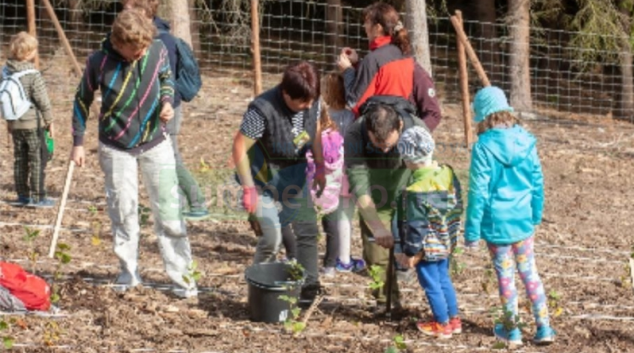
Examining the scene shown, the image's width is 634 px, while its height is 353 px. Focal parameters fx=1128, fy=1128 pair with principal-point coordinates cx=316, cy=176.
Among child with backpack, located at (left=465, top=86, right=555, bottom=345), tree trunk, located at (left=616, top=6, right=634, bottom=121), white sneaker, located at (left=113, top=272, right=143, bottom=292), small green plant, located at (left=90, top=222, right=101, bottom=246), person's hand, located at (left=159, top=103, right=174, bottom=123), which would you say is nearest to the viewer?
child with backpack, located at (left=465, top=86, right=555, bottom=345)

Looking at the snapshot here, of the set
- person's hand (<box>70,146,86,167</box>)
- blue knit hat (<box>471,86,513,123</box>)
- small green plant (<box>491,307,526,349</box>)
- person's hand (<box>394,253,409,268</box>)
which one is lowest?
small green plant (<box>491,307,526,349</box>)

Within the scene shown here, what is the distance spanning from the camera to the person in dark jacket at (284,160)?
6.12 metres

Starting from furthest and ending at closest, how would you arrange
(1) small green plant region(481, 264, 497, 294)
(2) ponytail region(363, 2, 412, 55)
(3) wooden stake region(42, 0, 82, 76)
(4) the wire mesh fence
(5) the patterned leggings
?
1. (4) the wire mesh fence
2. (3) wooden stake region(42, 0, 82, 76)
3. (2) ponytail region(363, 2, 412, 55)
4. (1) small green plant region(481, 264, 497, 294)
5. (5) the patterned leggings

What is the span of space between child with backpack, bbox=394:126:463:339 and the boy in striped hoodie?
1.41 m

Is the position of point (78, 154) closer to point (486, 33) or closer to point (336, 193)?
point (336, 193)

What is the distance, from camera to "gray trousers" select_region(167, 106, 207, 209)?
848cm

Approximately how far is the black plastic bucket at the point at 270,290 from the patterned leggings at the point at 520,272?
43.3 inches

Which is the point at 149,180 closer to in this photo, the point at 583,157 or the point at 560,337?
the point at 560,337

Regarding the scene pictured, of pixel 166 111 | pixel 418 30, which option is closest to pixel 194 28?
pixel 418 30

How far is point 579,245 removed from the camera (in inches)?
343

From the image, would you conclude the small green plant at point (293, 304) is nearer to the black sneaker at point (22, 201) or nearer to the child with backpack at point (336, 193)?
the child with backpack at point (336, 193)

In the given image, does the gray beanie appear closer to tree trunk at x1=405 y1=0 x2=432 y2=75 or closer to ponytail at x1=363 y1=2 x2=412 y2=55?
ponytail at x1=363 y1=2 x2=412 y2=55

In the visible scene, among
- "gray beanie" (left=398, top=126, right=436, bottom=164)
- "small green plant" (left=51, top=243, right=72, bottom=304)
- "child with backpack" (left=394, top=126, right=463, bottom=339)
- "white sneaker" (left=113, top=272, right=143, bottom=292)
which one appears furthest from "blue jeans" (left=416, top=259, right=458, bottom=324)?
"small green plant" (left=51, top=243, right=72, bottom=304)

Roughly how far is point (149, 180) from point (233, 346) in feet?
3.67
